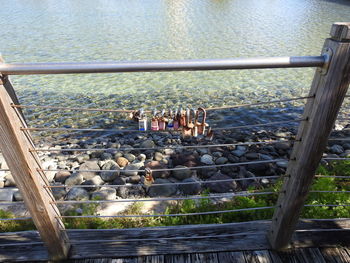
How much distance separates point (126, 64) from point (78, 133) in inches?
237

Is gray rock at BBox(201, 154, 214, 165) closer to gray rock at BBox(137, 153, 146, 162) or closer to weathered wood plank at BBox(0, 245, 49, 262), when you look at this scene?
gray rock at BBox(137, 153, 146, 162)

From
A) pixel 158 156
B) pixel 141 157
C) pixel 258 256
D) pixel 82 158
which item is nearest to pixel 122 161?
pixel 141 157

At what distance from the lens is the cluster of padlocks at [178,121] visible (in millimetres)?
1941

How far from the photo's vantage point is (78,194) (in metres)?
4.17

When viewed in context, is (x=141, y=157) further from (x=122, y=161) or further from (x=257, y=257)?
(x=257, y=257)

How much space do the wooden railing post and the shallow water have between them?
550 centimetres

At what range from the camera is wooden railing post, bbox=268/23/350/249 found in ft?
5.29

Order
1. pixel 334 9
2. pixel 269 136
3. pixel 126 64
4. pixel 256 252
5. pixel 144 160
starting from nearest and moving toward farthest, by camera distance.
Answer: pixel 126 64 → pixel 256 252 → pixel 144 160 → pixel 269 136 → pixel 334 9

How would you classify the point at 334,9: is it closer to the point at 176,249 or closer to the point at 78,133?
the point at 78,133

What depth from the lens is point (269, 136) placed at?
6.95 metres

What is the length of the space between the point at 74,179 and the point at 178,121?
334cm

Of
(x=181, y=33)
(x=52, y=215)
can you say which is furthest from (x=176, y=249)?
(x=181, y=33)

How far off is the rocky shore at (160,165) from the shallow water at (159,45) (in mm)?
1335

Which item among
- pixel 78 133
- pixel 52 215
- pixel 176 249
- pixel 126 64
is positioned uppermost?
pixel 126 64
